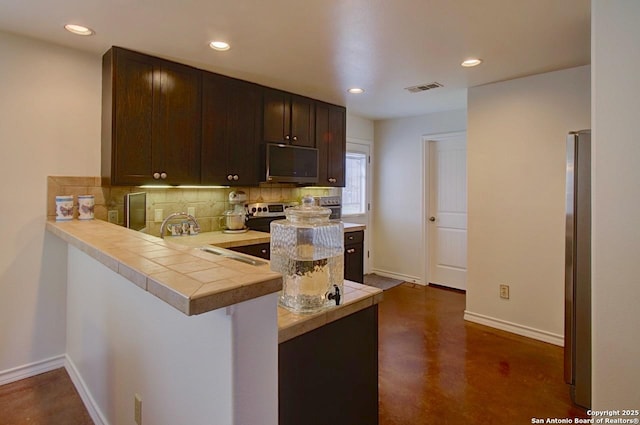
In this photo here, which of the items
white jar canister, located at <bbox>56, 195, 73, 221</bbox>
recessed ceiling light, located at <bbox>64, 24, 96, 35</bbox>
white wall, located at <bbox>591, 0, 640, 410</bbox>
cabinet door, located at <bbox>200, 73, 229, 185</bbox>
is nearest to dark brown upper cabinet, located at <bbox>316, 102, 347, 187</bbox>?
cabinet door, located at <bbox>200, 73, 229, 185</bbox>

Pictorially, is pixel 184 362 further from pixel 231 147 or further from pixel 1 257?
pixel 231 147

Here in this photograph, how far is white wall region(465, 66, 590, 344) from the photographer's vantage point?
2.90m

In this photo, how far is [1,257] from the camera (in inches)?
91.5

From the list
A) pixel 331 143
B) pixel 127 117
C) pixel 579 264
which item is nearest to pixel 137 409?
pixel 127 117

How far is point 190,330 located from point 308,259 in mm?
444

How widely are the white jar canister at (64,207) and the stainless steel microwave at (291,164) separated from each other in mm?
1609

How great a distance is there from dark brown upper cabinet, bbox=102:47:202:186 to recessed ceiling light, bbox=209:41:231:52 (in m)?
0.49

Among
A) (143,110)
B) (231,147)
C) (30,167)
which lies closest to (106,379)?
(30,167)

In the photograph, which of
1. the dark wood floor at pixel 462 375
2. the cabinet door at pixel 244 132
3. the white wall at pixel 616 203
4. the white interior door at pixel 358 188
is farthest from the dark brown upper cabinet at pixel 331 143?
the white wall at pixel 616 203

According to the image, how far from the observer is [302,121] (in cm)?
377

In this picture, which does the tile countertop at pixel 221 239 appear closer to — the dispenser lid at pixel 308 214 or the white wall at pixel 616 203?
the dispenser lid at pixel 308 214

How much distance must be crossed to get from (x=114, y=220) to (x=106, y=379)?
1366mm

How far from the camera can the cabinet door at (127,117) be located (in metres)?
2.47

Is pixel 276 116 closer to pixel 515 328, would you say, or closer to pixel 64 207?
pixel 64 207
